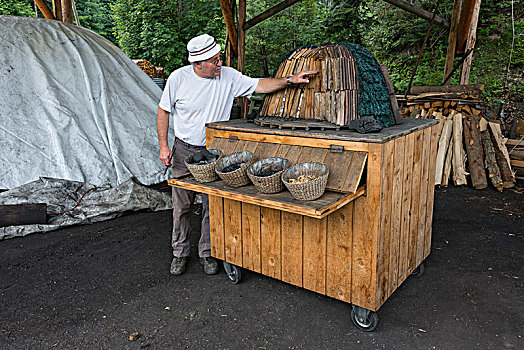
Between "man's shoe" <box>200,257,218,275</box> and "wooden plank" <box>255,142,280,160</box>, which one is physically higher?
"wooden plank" <box>255,142,280,160</box>

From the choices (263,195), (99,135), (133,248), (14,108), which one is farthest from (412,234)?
(14,108)

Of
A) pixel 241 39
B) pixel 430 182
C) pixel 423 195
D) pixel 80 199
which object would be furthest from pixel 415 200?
pixel 241 39

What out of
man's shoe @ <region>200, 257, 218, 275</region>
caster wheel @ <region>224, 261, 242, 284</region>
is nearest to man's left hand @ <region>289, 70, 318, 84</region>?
caster wheel @ <region>224, 261, 242, 284</region>

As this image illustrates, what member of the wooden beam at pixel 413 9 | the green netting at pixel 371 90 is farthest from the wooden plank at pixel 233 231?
the wooden beam at pixel 413 9

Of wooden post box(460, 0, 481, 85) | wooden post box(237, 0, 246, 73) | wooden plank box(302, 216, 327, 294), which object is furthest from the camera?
wooden post box(460, 0, 481, 85)

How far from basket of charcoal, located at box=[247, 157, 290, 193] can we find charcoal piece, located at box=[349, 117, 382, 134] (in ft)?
1.49

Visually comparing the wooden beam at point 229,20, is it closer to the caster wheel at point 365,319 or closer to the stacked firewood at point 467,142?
the stacked firewood at point 467,142

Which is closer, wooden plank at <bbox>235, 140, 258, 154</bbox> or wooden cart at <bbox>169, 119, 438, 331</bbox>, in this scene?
wooden cart at <bbox>169, 119, 438, 331</bbox>

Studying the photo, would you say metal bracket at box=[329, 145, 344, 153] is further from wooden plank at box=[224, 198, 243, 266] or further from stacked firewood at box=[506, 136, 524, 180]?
stacked firewood at box=[506, 136, 524, 180]

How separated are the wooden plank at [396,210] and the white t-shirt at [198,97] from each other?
50.7 inches

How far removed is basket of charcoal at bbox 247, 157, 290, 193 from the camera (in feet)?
7.14

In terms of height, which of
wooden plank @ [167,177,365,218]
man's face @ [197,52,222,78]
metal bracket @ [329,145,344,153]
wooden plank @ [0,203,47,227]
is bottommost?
wooden plank @ [0,203,47,227]

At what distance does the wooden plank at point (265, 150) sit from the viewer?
2.59 m

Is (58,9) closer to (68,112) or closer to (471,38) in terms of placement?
(68,112)
